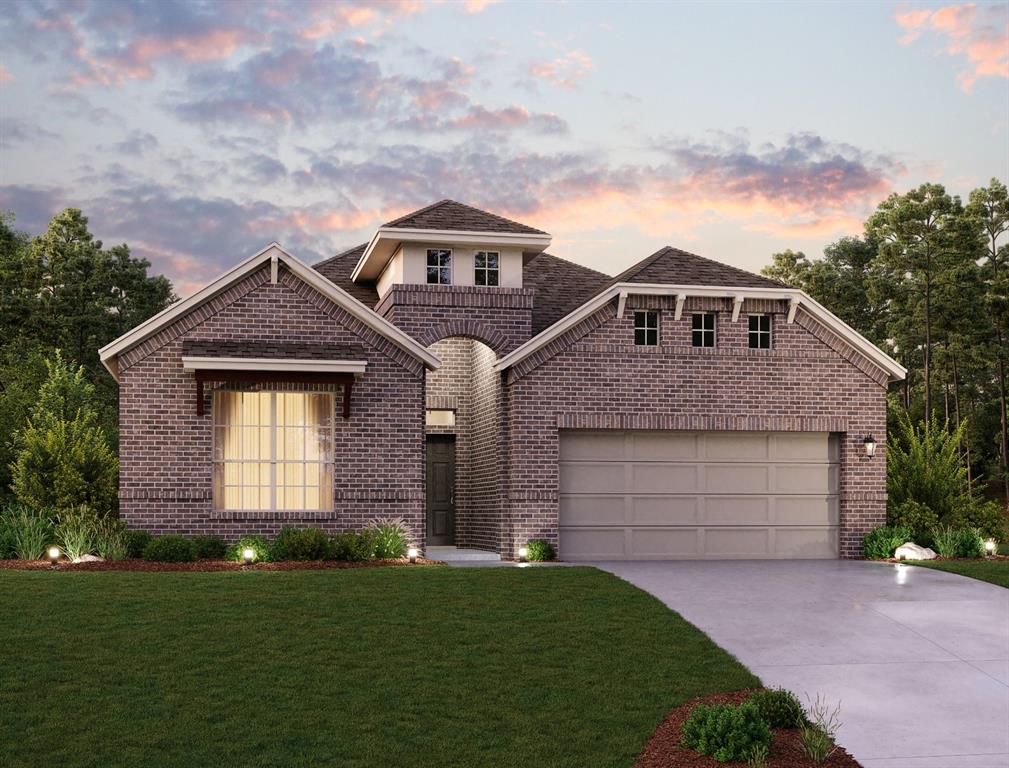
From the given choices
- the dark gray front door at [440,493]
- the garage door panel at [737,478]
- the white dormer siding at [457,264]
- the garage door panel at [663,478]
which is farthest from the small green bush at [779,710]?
the dark gray front door at [440,493]

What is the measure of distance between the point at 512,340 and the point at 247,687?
12.5m

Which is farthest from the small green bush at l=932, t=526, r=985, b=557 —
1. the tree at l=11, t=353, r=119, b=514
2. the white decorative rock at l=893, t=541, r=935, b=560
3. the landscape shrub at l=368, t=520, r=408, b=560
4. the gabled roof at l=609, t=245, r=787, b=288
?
the tree at l=11, t=353, r=119, b=514

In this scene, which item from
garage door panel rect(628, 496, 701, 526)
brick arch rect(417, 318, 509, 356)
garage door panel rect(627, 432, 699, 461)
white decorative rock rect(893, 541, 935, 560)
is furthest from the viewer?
brick arch rect(417, 318, 509, 356)

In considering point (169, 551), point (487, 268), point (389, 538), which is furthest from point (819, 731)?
point (487, 268)

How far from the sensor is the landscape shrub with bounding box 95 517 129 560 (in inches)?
728

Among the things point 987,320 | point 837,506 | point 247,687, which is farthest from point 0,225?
point 987,320

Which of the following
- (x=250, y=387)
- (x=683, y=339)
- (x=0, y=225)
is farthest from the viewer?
(x=0, y=225)

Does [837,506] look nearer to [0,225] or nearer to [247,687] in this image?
[247,687]

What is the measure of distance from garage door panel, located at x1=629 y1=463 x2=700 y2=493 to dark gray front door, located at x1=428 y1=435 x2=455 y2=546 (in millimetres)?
5067

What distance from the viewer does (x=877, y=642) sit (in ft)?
46.9

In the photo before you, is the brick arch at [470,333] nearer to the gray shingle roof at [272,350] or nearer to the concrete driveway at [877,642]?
the gray shingle roof at [272,350]

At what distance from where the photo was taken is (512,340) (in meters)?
23.1

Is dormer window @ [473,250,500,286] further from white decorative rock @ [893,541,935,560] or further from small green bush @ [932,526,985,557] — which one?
small green bush @ [932,526,985,557]

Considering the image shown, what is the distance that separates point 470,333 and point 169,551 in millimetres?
7504
